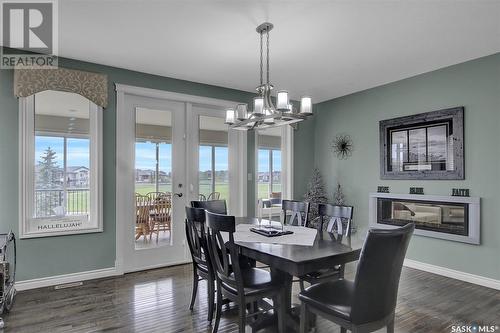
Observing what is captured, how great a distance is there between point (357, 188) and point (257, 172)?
1.71 meters

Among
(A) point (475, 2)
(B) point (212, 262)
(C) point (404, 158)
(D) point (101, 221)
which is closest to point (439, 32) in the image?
(A) point (475, 2)

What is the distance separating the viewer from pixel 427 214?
13.5ft

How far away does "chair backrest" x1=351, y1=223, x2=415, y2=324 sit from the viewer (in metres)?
1.65

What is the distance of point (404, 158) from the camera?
4.38 metres

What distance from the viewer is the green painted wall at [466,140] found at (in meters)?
3.48

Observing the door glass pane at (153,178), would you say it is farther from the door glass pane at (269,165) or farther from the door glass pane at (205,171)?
the door glass pane at (269,165)

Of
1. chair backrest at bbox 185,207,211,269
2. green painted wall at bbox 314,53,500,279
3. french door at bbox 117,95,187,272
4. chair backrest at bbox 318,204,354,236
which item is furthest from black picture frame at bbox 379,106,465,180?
chair backrest at bbox 185,207,211,269

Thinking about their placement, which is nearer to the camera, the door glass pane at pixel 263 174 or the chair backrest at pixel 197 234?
the chair backrest at pixel 197 234

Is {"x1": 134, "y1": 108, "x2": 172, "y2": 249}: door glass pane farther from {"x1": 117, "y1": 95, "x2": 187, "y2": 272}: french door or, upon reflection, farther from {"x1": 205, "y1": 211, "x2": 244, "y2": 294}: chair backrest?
{"x1": 205, "y1": 211, "x2": 244, "y2": 294}: chair backrest

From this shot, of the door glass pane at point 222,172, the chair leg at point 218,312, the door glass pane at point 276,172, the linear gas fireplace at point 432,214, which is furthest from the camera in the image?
the door glass pane at point 276,172

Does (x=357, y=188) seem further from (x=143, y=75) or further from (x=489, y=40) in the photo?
(x=143, y=75)

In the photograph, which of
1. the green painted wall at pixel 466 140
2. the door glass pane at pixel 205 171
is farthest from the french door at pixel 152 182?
the green painted wall at pixel 466 140

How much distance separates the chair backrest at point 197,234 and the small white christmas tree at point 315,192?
2918 millimetres

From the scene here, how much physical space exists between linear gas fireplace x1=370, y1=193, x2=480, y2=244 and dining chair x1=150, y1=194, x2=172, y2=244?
313 centimetres
